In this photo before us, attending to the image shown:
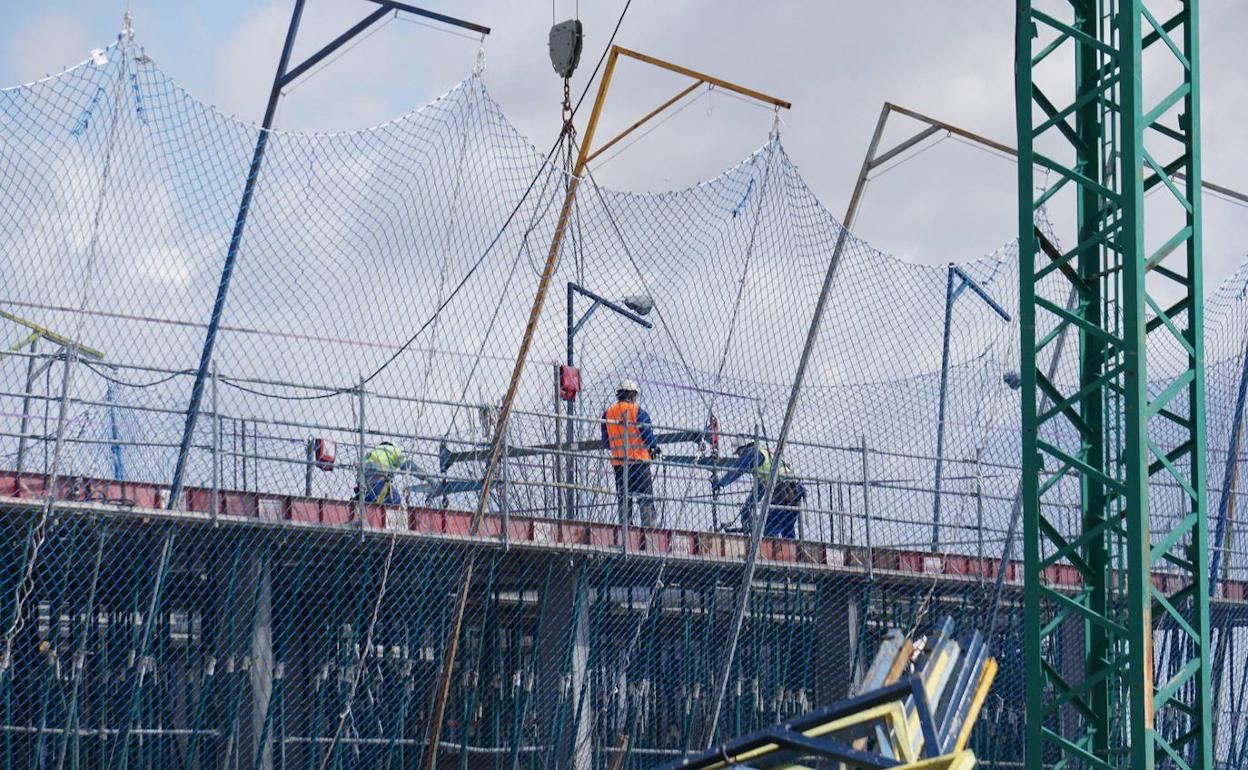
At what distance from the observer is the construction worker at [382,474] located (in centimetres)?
1463

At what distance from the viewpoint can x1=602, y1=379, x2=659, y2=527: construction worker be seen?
16.1 meters

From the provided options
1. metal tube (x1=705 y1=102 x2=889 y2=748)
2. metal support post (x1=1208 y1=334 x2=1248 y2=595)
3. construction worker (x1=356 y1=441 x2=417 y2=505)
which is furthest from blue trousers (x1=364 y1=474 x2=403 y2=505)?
metal support post (x1=1208 y1=334 x2=1248 y2=595)

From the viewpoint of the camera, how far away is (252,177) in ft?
41.5

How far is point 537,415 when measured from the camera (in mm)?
14727

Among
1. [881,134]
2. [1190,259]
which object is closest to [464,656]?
[881,134]

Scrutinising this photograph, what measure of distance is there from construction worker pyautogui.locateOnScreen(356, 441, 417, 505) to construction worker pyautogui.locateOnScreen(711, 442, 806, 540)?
10.1ft

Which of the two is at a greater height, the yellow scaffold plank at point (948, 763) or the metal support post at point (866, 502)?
the metal support post at point (866, 502)

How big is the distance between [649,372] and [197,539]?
4159 mm

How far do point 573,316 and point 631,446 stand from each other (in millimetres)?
1335

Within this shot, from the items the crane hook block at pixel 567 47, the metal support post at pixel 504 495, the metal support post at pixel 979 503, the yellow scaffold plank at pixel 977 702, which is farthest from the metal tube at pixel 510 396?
the metal support post at pixel 979 503

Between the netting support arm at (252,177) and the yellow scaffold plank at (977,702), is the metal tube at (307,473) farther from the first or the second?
the yellow scaffold plank at (977,702)

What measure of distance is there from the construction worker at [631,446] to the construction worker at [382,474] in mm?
1910

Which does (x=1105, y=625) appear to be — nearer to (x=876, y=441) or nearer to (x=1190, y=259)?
(x=1190, y=259)

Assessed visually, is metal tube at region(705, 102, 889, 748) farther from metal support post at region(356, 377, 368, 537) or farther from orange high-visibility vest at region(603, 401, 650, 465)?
metal support post at region(356, 377, 368, 537)
